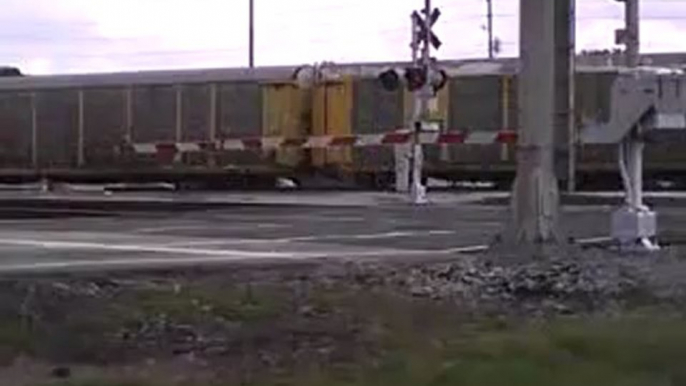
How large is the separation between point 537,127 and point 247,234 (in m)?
5.73

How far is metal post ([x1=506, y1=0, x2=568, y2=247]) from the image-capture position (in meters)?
16.3

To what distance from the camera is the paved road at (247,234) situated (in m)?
16.7

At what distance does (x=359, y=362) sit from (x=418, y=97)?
26250mm

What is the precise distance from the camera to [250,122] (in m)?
44.8

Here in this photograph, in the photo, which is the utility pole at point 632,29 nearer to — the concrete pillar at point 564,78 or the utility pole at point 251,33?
the concrete pillar at point 564,78

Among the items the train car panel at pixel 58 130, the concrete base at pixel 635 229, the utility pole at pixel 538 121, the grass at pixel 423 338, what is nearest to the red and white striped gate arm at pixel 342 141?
the train car panel at pixel 58 130

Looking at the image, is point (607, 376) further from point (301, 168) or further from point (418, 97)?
point (301, 168)

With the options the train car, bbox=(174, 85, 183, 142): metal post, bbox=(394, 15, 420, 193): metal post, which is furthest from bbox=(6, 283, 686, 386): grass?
bbox=(174, 85, 183, 142): metal post

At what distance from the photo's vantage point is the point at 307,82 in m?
43.5

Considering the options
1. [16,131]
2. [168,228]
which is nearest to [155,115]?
[16,131]

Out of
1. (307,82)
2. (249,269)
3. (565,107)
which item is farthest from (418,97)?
(249,269)

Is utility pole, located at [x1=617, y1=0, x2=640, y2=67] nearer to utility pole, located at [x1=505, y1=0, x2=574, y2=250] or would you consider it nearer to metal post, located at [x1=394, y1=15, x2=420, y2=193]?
utility pole, located at [x1=505, y1=0, x2=574, y2=250]

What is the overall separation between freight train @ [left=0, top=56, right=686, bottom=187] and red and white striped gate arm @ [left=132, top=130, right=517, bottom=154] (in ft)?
0.95

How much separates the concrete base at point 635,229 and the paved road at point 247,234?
1814 millimetres
